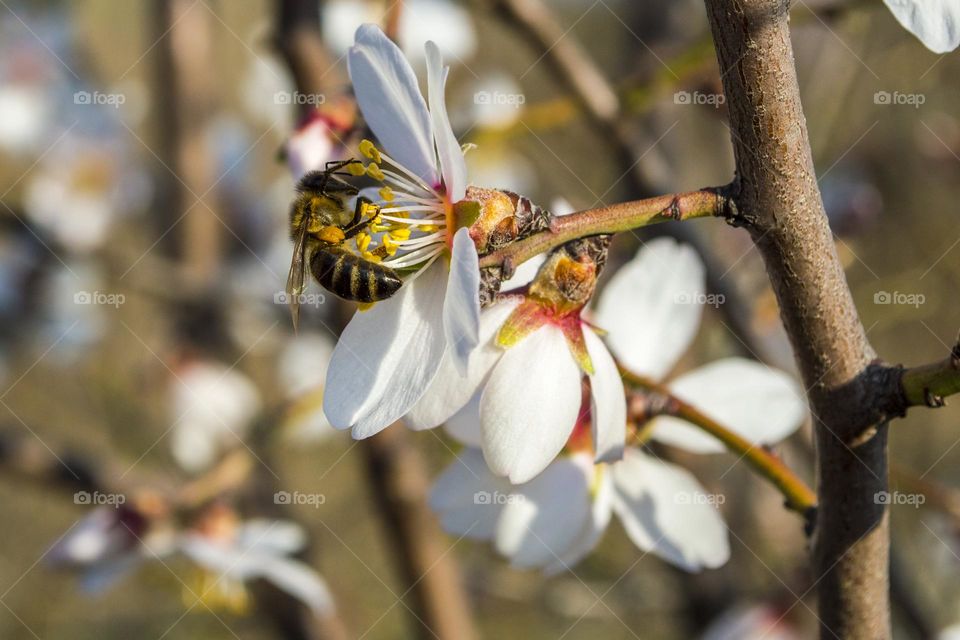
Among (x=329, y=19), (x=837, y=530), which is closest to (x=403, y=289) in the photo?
→ (x=837, y=530)

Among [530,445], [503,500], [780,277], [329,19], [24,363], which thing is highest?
[329,19]

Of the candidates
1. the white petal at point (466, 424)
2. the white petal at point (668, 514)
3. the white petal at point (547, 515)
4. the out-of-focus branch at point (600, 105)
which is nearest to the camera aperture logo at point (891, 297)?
the out-of-focus branch at point (600, 105)

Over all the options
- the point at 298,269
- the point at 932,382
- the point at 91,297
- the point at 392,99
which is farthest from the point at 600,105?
the point at 91,297

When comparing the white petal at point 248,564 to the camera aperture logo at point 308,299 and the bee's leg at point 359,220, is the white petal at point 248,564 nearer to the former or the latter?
the camera aperture logo at point 308,299

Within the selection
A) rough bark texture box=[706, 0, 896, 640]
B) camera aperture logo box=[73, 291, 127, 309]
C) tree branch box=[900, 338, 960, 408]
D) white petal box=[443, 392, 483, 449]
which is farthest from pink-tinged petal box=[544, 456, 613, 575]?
camera aperture logo box=[73, 291, 127, 309]

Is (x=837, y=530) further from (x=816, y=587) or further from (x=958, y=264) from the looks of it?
(x=958, y=264)

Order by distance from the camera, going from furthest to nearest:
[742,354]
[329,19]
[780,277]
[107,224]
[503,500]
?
[107,224], [329,19], [742,354], [503,500], [780,277]

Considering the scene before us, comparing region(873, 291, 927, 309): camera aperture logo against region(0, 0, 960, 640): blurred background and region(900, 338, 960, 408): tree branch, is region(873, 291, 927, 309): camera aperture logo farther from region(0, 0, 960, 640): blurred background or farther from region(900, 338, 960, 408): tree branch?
region(900, 338, 960, 408): tree branch

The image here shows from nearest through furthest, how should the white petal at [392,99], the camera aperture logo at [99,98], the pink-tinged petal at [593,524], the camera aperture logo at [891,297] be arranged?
the white petal at [392,99], the pink-tinged petal at [593,524], the camera aperture logo at [891,297], the camera aperture logo at [99,98]
